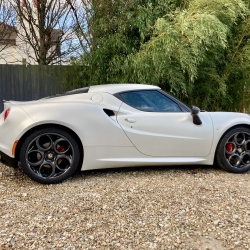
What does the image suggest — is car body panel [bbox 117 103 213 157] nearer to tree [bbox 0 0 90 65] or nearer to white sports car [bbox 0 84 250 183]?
white sports car [bbox 0 84 250 183]

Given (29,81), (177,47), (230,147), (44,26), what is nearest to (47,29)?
(44,26)

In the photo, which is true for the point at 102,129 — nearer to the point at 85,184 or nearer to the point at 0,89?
the point at 85,184

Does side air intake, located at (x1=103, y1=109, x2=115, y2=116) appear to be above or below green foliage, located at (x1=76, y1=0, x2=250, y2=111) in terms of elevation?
below

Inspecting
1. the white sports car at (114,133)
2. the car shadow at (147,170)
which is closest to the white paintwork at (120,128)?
the white sports car at (114,133)

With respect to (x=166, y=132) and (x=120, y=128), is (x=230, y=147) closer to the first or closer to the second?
(x=166, y=132)

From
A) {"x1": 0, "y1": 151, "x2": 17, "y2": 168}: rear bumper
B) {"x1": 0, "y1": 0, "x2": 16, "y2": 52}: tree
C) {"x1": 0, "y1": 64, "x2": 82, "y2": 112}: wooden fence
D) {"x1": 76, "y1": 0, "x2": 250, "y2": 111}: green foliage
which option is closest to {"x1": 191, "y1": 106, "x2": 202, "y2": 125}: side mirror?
{"x1": 76, "y1": 0, "x2": 250, "y2": 111}: green foliage

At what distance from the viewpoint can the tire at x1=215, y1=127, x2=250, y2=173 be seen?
3.11 metres

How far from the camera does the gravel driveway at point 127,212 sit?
1.73 m

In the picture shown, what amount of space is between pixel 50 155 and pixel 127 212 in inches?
42.7

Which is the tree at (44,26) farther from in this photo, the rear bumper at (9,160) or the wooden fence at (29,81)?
the rear bumper at (9,160)

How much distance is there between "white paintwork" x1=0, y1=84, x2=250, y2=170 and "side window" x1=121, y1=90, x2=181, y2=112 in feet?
0.22

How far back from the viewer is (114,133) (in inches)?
111

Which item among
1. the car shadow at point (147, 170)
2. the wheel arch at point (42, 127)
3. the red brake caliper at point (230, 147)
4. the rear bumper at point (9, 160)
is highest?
the wheel arch at point (42, 127)

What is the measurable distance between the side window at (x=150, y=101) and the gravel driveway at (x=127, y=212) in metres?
0.77
